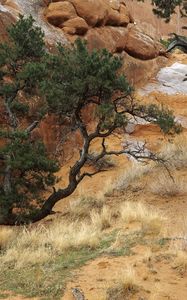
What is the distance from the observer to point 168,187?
14938mm

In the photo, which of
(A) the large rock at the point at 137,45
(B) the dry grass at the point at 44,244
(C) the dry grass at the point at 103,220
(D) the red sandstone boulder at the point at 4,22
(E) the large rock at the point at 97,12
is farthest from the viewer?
(A) the large rock at the point at 137,45

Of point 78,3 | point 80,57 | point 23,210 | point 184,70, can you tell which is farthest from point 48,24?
point 23,210

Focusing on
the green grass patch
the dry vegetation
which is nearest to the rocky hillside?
the dry vegetation

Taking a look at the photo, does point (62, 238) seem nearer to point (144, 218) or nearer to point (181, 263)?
point (144, 218)

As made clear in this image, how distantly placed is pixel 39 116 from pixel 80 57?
8.03 ft

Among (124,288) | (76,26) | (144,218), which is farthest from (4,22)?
(124,288)

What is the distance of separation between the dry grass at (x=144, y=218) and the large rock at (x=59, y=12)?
43.0 feet

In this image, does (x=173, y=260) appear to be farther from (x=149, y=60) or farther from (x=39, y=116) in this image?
(x=149, y=60)

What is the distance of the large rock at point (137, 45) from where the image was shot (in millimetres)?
25875

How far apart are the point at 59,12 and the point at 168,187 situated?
12.0m

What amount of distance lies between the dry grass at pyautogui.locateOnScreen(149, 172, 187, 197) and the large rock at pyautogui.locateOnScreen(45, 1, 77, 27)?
10905 mm

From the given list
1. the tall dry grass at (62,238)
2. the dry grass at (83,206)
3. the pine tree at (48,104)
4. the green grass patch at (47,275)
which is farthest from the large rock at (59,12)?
the green grass patch at (47,275)

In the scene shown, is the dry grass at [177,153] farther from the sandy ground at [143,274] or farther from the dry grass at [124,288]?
the dry grass at [124,288]

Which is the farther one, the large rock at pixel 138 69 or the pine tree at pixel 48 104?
the large rock at pixel 138 69
